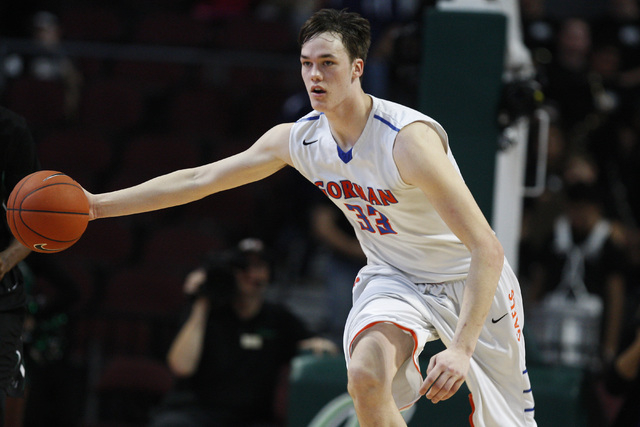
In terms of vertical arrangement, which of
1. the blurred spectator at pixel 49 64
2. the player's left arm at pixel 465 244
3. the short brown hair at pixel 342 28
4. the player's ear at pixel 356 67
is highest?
the blurred spectator at pixel 49 64

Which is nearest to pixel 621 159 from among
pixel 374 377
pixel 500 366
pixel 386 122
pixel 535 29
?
pixel 535 29

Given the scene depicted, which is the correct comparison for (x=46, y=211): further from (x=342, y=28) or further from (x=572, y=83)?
(x=572, y=83)

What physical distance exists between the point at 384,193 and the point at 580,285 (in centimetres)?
418

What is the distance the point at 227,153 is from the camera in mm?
8805

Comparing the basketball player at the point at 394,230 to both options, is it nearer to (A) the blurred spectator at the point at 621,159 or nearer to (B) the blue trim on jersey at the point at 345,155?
(B) the blue trim on jersey at the point at 345,155

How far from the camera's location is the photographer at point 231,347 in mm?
6223

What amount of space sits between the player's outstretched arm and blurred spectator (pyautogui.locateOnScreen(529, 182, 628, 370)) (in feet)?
12.6

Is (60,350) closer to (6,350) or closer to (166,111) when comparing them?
(6,350)

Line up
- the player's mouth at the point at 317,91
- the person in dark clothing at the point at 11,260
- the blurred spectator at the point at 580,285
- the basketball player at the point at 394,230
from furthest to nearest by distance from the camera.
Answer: the blurred spectator at the point at 580,285 → the person in dark clothing at the point at 11,260 → the player's mouth at the point at 317,91 → the basketball player at the point at 394,230

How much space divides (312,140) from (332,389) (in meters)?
2.30

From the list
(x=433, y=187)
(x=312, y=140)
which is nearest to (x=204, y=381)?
(x=312, y=140)

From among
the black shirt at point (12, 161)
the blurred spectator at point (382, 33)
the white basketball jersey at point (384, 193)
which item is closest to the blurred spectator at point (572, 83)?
the blurred spectator at point (382, 33)

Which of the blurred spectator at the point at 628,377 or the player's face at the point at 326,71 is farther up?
the player's face at the point at 326,71

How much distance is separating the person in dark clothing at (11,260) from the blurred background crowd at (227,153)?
189 cm
